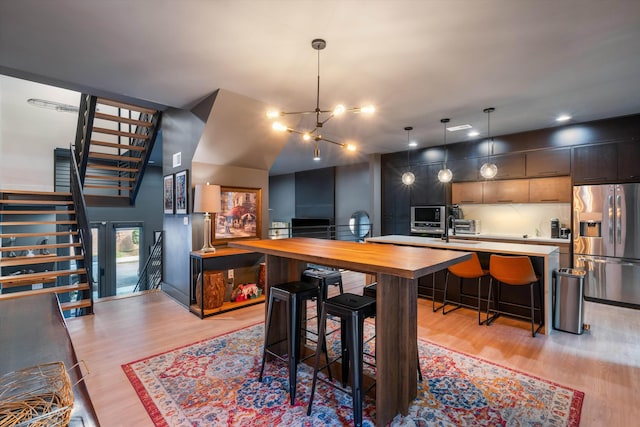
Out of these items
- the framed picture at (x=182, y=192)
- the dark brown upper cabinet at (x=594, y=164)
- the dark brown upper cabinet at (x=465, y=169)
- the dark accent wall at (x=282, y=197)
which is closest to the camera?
the framed picture at (x=182, y=192)

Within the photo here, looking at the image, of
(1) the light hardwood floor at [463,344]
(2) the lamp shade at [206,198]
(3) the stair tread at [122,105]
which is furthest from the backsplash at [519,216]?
(3) the stair tread at [122,105]

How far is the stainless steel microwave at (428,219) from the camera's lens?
593 centimetres

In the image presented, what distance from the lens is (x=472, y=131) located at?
198 inches

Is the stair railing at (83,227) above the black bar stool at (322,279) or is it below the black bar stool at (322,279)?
above

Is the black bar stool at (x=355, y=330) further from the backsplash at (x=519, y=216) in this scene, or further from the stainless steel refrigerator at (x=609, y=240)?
the backsplash at (x=519, y=216)

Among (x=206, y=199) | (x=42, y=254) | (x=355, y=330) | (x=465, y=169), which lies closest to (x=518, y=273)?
(x=355, y=330)

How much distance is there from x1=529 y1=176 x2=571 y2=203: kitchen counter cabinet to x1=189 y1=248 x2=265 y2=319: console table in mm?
4775

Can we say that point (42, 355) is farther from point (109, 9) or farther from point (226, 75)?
point (226, 75)

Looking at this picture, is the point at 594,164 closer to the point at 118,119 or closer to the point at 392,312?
the point at 392,312

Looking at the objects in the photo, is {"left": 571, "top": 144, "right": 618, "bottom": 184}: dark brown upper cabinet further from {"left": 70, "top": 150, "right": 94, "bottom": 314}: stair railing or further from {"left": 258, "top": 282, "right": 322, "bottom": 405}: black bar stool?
{"left": 70, "top": 150, "right": 94, "bottom": 314}: stair railing

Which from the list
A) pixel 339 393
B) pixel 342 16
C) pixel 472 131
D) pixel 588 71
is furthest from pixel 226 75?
pixel 472 131

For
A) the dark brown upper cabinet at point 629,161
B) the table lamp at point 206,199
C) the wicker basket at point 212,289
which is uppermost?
the dark brown upper cabinet at point 629,161

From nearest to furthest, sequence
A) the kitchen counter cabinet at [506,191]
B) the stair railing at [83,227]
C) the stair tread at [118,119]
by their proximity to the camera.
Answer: the stair railing at [83,227], the stair tread at [118,119], the kitchen counter cabinet at [506,191]

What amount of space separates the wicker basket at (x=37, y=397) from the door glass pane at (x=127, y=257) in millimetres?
7242
